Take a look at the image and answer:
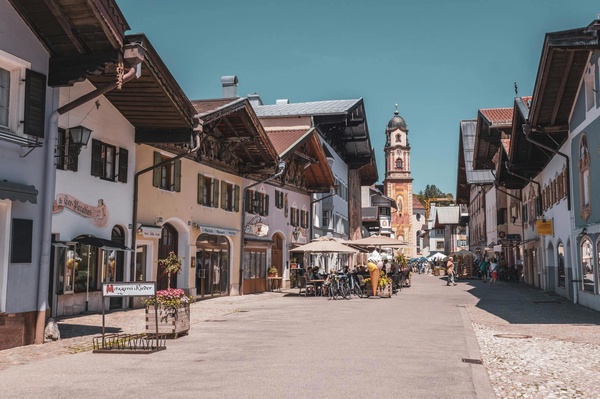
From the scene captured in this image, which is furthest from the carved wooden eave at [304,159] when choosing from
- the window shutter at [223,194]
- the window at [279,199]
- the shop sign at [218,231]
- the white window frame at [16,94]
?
the white window frame at [16,94]

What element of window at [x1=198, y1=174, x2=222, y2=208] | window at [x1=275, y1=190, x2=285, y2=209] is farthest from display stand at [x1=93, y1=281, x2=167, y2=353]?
window at [x1=275, y1=190, x2=285, y2=209]

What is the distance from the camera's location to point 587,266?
20.0 metres

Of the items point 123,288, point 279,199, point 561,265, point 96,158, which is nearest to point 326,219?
point 279,199

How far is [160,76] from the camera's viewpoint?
15.2 metres

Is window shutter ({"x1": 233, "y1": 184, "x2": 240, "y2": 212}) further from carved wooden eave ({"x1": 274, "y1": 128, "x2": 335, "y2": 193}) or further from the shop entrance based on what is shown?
carved wooden eave ({"x1": 274, "y1": 128, "x2": 335, "y2": 193})

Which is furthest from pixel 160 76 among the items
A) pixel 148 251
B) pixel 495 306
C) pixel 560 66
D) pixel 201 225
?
pixel 495 306

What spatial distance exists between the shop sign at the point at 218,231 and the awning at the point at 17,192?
39.6 ft

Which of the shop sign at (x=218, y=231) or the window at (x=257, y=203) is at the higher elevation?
the window at (x=257, y=203)

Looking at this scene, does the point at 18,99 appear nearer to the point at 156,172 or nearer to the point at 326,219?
the point at 156,172

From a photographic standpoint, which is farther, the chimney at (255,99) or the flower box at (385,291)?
the chimney at (255,99)

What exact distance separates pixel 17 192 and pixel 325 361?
5584mm

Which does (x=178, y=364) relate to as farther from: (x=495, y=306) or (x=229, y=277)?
(x=229, y=277)

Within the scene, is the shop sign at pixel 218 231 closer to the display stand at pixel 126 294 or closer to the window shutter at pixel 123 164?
the window shutter at pixel 123 164

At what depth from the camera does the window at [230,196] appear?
25766 millimetres
